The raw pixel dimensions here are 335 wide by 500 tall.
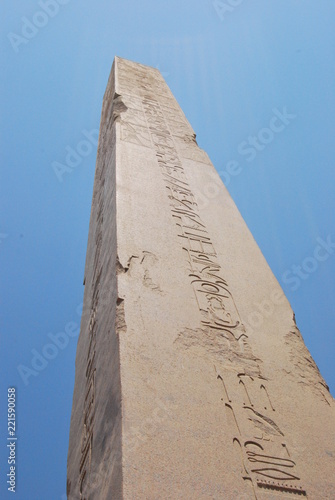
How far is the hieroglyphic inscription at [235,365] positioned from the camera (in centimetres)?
171

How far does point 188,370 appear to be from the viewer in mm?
1974

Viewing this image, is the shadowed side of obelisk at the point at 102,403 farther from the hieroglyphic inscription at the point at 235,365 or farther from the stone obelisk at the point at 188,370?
the hieroglyphic inscription at the point at 235,365

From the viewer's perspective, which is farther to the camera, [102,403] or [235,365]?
[235,365]

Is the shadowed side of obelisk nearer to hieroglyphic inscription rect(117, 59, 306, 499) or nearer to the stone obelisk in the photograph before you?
the stone obelisk

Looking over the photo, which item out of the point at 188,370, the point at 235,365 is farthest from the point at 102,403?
the point at 235,365

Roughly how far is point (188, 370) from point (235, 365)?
0.23 metres

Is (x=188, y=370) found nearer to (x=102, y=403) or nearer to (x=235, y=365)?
(x=235, y=365)

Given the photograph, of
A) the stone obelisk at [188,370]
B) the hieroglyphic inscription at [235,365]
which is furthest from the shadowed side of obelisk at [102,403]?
the hieroglyphic inscription at [235,365]

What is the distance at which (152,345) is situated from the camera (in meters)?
2.01

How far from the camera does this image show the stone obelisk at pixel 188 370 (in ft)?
5.34

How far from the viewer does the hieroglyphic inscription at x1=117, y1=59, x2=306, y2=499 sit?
1706mm

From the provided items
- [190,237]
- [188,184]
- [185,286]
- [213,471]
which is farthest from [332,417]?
[188,184]

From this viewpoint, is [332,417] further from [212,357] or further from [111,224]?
[111,224]

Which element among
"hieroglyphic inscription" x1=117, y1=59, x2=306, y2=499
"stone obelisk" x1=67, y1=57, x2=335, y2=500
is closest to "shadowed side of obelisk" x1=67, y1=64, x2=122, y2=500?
"stone obelisk" x1=67, y1=57, x2=335, y2=500
